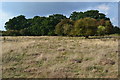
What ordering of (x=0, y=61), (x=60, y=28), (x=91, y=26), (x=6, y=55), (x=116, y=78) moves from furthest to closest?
(x=60, y=28)
(x=91, y=26)
(x=6, y=55)
(x=0, y=61)
(x=116, y=78)

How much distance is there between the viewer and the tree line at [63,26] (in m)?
56.9

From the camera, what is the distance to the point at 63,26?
238 ft

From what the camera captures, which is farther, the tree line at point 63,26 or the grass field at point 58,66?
the tree line at point 63,26

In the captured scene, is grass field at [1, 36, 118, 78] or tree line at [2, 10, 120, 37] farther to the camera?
tree line at [2, 10, 120, 37]

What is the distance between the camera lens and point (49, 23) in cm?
8775

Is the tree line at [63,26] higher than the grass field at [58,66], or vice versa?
the tree line at [63,26]

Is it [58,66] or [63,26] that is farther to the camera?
[63,26]

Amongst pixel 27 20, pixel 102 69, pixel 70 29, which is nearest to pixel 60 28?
pixel 70 29

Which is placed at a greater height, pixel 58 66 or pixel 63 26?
pixel 63 26

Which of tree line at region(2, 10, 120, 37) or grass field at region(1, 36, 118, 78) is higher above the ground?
tree line at region(2, 10, 120, 37)

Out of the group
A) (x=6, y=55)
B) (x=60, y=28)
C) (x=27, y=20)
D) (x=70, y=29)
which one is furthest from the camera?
(x=27, y=20)

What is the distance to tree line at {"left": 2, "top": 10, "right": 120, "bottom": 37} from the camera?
56903 millimetres

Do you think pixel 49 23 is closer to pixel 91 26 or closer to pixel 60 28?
pixel 60 28

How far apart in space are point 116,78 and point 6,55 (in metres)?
9.90
